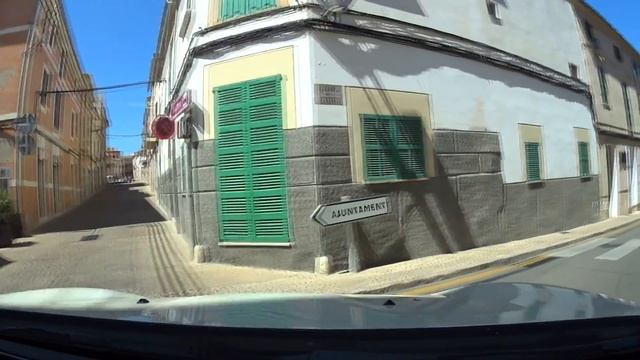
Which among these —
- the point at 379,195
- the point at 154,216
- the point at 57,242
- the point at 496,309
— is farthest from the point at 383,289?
the point at 154,216

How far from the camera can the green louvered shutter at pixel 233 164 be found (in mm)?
10125

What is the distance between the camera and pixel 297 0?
988 cm

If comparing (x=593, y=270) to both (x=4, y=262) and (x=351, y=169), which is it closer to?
(x=351, y=169)

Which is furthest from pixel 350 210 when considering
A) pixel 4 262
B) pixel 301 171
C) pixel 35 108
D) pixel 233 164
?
pixel 35 108

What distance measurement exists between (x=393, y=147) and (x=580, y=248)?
5274mm

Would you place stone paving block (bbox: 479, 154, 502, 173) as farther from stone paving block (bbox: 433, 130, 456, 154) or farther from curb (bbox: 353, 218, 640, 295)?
curb (bbox: 353, 218, 640, 295)

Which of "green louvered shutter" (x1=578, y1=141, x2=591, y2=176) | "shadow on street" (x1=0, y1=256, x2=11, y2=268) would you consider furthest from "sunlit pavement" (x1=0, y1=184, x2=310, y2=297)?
"green louvered shutter" (x1=578, y1=141, x2=591, y2=176)

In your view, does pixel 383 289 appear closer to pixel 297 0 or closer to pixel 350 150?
pixel 350 150

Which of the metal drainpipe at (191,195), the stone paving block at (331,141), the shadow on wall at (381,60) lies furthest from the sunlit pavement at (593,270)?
the metal drainpipe at (191,195)

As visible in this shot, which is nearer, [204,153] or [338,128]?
[338,128]

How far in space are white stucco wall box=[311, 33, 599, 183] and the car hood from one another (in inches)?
244

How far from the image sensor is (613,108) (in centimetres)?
2364

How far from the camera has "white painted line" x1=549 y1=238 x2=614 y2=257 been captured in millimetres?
11762

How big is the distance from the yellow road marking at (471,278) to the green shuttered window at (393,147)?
232 cm
